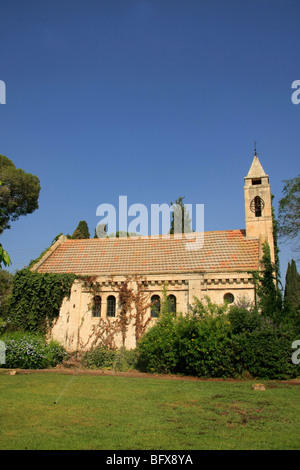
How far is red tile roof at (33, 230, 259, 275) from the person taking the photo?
2545 centimetres

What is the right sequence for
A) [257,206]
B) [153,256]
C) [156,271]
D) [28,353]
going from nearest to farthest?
[28,353], [156,271], [153,256], [257,206]

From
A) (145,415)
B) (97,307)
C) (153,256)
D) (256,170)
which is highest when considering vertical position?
(256,170)

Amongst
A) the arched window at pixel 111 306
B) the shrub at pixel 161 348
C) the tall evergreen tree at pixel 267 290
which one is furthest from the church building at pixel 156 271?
the shrub at pixel 161 348

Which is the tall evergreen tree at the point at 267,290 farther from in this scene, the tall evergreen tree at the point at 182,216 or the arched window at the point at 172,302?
the tall evergreen tree at the point at 182,216

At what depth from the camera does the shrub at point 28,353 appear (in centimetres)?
2153

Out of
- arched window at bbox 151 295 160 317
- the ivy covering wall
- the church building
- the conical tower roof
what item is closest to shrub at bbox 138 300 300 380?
the church building

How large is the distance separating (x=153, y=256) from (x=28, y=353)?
436 inches

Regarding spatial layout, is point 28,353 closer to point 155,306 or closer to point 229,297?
point 155,306

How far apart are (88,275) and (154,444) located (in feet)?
62.2


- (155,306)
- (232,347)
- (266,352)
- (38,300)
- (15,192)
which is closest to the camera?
(266,352)

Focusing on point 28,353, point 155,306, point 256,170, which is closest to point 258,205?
point 256,170

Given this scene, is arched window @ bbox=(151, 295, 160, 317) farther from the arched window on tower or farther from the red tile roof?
the arched window on tower

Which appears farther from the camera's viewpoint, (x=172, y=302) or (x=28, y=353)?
(x=172, y=302)

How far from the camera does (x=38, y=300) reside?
25.9 m
